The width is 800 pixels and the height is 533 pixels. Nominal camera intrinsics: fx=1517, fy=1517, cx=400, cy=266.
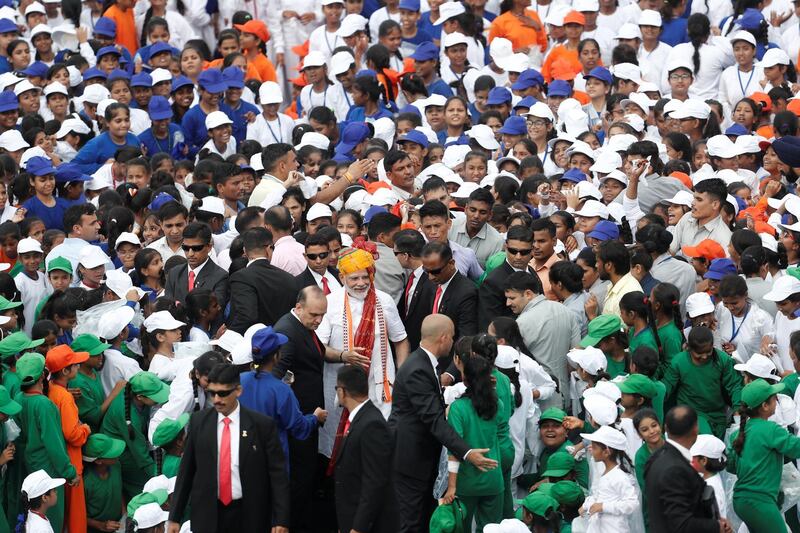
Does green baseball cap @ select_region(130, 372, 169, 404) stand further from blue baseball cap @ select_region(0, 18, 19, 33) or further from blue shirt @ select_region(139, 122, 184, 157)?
blue baseball cap @ select_region(0, 18, 19, 33)

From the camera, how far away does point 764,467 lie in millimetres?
9312

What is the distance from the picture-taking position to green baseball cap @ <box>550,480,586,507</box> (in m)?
9.18

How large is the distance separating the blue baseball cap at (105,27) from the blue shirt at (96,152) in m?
3.45

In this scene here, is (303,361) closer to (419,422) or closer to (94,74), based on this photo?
(419,422)

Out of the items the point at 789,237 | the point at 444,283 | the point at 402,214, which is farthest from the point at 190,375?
the point at 789,237

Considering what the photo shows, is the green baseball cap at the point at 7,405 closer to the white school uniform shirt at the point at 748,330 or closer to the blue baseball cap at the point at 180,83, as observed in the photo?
the white school uniform shirt at the point at 748,330

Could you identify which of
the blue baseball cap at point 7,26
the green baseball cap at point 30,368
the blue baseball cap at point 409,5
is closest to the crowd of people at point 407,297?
the green baseball cap at point 30,368

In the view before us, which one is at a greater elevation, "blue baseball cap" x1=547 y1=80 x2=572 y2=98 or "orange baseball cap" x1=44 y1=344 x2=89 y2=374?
"orange baseball cap" x1=44 y1=344 x2=89 y2=374

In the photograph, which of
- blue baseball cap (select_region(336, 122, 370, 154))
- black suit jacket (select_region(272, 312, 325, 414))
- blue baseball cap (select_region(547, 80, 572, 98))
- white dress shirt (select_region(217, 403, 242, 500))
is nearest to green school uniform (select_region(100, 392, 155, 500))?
black suit jacket (select_region(272, 312, 325, 414))

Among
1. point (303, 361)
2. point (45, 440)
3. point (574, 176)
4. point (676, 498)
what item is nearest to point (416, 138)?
point (574, 176)

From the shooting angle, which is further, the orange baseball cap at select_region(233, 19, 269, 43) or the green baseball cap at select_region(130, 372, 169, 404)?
the orange baseball cap at select_region(233, 19, 269, 43)

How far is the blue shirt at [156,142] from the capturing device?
49.1ft

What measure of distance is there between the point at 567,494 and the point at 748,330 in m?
2.22

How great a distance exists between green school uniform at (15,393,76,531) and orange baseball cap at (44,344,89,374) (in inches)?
8.5
